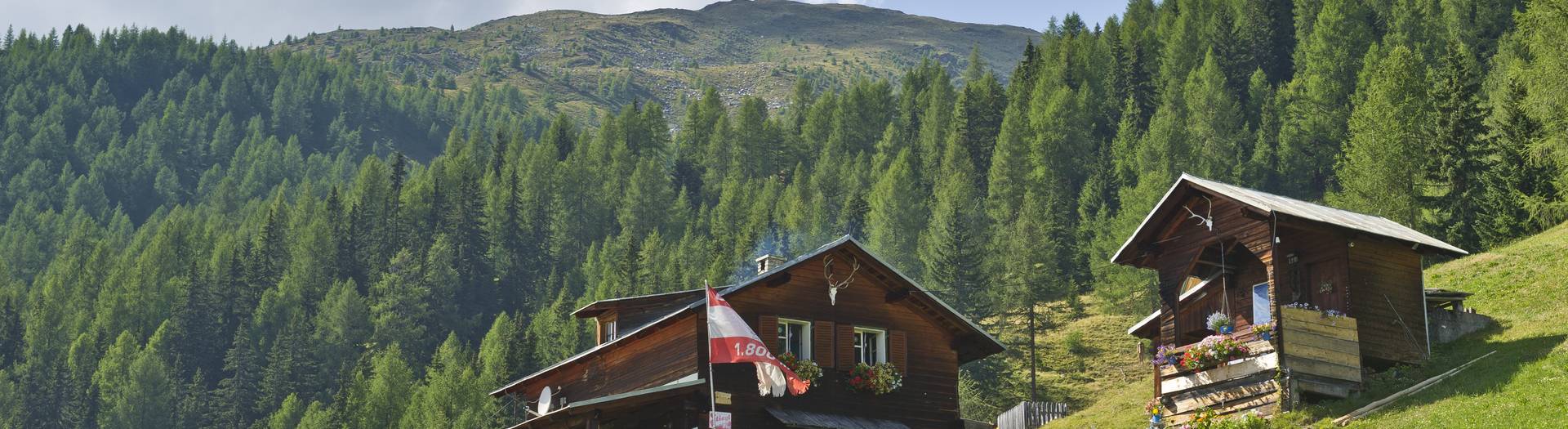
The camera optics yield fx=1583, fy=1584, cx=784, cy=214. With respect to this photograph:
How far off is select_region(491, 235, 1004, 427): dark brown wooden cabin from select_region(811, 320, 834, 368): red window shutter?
0.03 meters

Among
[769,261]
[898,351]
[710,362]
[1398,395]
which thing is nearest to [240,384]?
[769,261]

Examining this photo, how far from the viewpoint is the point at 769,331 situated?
3994 centimetres

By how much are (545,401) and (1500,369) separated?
24576 mm

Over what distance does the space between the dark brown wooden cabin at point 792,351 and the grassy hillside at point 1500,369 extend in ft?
24.8

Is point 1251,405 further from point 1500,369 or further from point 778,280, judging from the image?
point 778,280

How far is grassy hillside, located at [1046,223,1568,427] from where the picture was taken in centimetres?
3231

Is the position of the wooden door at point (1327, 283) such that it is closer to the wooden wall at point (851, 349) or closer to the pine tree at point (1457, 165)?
the wooden wall at point (851, 349)

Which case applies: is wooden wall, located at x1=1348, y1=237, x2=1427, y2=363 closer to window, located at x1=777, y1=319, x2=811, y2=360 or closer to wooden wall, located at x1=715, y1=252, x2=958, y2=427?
wooden wall, located at x1=715, y1=252, x2=958, y2=427

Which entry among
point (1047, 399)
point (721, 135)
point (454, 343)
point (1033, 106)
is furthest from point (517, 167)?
point (1047, 399)

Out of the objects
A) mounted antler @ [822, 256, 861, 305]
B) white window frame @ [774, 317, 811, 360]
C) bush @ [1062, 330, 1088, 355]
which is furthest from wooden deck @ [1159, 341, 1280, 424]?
bush @ [1062, 330, 1088, 355]

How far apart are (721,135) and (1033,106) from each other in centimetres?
5289

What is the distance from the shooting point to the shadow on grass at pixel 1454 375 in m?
34.7

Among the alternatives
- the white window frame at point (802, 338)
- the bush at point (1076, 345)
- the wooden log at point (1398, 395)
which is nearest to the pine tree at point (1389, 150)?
the bush at point (1076, 345)

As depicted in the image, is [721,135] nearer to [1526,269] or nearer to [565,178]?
[565,178]
